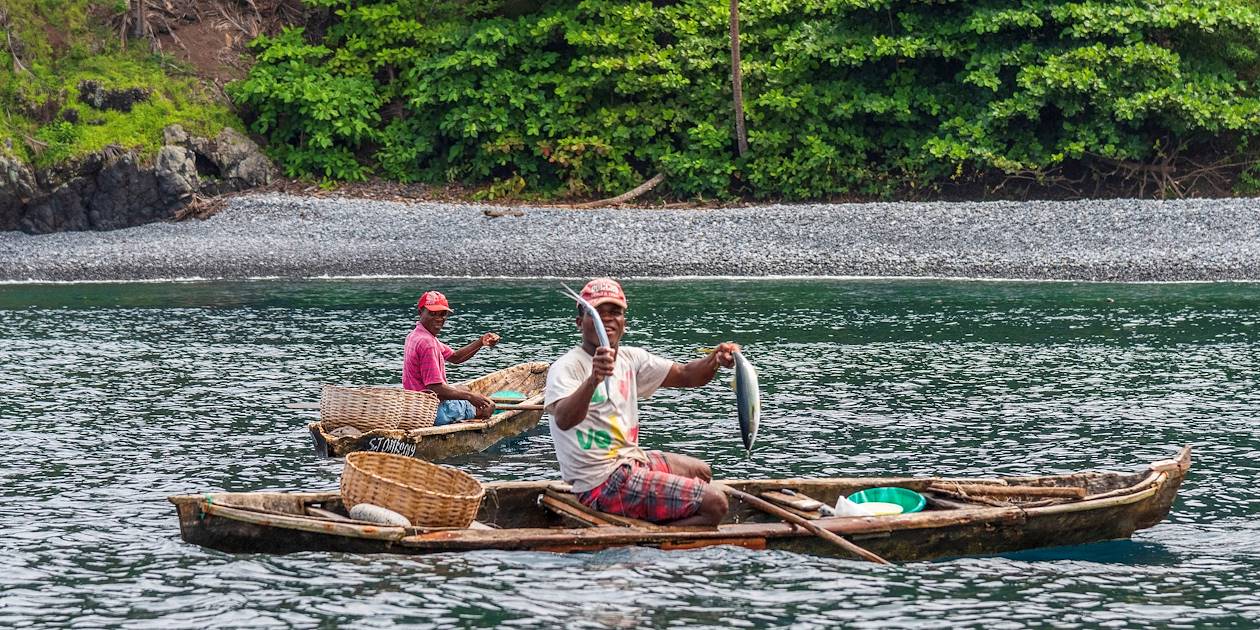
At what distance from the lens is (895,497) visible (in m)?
12.1

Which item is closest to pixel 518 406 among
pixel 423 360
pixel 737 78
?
pixel 423 360

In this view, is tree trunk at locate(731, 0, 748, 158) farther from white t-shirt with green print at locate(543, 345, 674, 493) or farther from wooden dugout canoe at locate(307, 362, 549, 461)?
white t-shirt with green print at locate(543, 345, 674, 493)

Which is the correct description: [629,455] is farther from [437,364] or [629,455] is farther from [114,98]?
[114,98]

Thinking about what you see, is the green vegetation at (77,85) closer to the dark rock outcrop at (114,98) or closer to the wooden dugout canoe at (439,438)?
the dark rock outcrop at (114,98)

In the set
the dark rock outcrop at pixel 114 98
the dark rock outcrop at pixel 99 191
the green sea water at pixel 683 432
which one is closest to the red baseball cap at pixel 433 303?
the green sea water at pixel 683 432

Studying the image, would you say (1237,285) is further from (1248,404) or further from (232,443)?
(232,443)

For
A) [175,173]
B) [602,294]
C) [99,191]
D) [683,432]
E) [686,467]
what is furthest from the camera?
[175,173]

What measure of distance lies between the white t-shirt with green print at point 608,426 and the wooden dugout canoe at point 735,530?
0.44 meters

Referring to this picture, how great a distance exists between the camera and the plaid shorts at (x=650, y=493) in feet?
37.0

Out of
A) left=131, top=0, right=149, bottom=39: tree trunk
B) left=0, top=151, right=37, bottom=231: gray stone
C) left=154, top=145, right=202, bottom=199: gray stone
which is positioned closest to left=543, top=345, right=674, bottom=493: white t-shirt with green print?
left=154, top=145, right=202, bottom=199: gray stone

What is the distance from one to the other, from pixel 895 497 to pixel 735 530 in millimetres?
1573

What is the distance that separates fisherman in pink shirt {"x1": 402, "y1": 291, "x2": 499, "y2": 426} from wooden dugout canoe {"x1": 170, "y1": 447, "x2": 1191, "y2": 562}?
3907mm

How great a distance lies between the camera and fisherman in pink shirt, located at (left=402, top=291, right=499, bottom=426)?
51.4 ft

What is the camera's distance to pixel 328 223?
36750 millimetres
